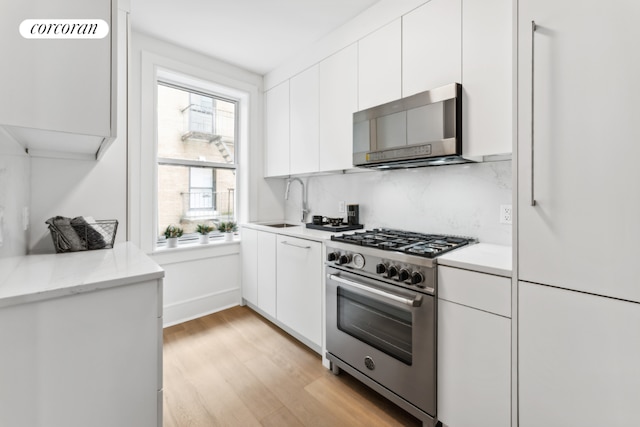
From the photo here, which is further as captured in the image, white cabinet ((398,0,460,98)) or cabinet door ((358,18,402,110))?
cabinet door ((358,18,402,110))

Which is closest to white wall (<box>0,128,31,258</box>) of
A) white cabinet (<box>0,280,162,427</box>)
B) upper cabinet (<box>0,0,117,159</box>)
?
upper cabinet (<box>0,0,117,159</box>)

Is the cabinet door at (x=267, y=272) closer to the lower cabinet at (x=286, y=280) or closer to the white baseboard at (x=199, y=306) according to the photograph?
the lower cabinet at (x=286, y=280)

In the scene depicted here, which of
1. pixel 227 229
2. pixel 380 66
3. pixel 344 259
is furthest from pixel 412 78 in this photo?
pixel 227 229

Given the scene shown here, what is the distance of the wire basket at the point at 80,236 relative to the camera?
151 cm

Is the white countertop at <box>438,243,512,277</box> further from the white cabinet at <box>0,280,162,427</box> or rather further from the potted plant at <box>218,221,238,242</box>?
the potted plant at <box>218,221,238,242</box>

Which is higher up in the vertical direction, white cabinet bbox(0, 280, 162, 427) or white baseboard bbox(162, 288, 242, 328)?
white cabinet bbox(0, 280, 162, 427)

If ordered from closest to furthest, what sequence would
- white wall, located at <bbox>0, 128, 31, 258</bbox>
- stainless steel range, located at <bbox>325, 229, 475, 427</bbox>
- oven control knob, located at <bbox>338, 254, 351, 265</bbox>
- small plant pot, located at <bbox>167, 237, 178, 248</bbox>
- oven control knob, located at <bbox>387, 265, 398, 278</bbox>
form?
white wall, located at <bbox>0, 128, 31, 258</bbox> < stainless steel range, located at <bbox>325, 229, 475, 427</bbox> < oven control knob, located at <bbox>387, 265, 398, 278</bbox> < oven control knob, located at <bbox>338, 254, 351, 265</bbox> < small plant pot, located at <bbox>167, 237, 178, 248</bbox>

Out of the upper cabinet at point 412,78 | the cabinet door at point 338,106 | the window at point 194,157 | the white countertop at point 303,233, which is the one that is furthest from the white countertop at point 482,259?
the window at point 194,157

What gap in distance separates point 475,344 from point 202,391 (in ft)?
5.39

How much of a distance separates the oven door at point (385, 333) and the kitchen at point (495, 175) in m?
0.09

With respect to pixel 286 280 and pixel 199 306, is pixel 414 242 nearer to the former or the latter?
pixel 286 280

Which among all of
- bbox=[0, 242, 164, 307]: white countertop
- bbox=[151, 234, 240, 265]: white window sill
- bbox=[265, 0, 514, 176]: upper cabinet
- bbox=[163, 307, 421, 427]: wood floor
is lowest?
bbox=[163, 307, 421, 427]: wood floor

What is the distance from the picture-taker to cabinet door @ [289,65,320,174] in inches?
101

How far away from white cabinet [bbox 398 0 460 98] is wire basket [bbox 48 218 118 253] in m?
2.06
